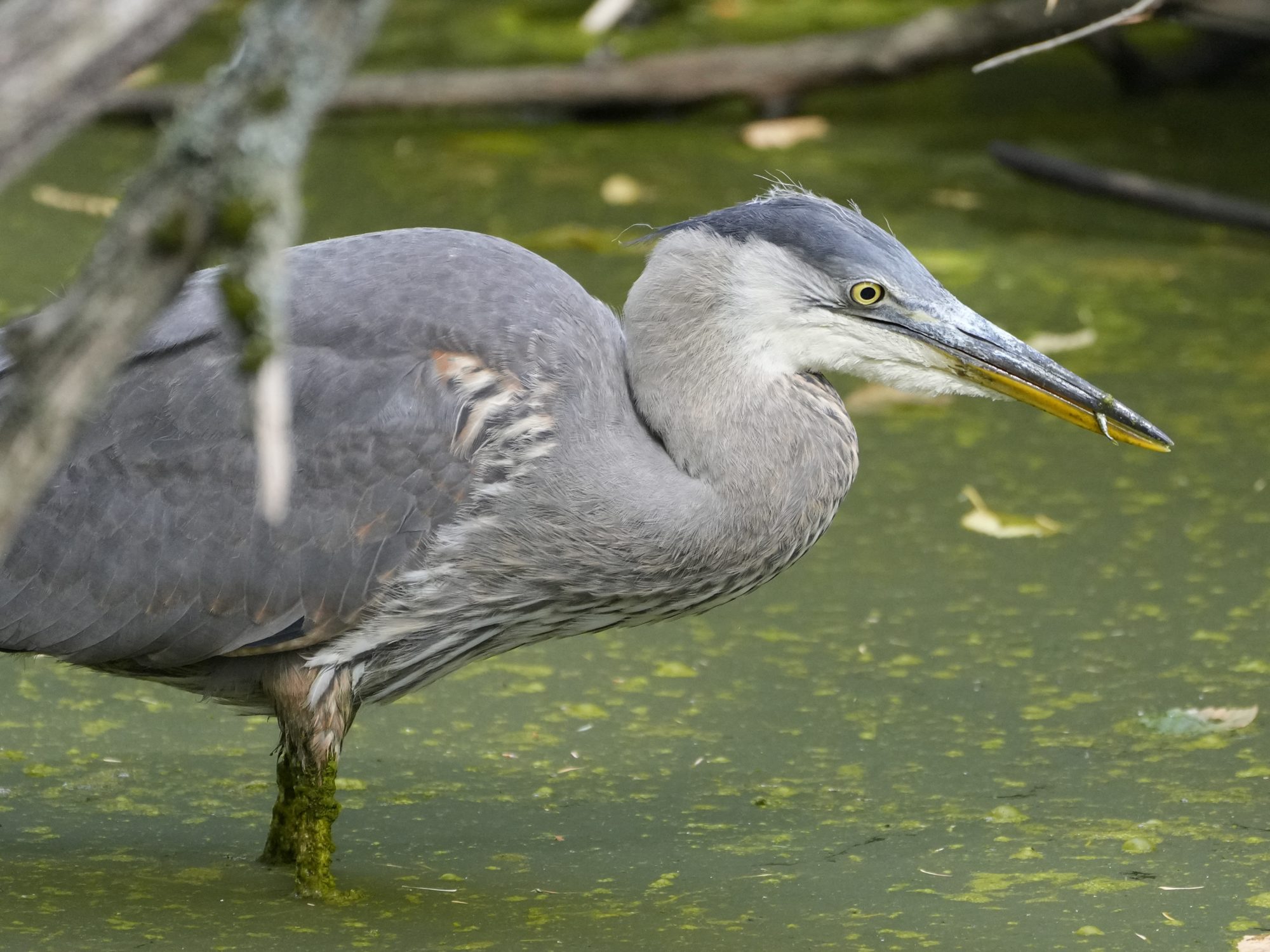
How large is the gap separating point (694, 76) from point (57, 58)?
630 centimetres

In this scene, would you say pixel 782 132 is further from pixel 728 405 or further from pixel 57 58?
pixel 57 58

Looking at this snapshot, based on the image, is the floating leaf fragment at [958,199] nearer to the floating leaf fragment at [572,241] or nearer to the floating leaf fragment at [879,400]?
the floating leaf fragment at [572,241]

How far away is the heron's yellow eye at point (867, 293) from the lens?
293 cm

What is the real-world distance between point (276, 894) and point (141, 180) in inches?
79.3

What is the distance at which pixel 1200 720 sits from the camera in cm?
348

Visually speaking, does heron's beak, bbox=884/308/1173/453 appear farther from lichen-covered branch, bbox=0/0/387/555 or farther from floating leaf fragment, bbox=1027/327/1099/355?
floating leaf fragment, bbox=1027/327/1099/355

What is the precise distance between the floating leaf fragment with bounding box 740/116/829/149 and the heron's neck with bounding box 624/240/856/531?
4365mm

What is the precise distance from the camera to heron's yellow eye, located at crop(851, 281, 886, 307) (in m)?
2.93

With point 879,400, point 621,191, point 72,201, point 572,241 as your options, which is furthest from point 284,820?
point 72,201

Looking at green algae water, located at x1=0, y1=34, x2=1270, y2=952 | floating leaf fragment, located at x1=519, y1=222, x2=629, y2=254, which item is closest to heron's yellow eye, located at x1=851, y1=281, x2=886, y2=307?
green algae water, located at x1=0, y1=34, x2=1270, y2=952

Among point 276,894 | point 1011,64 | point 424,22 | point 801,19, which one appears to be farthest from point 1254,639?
point 424,22

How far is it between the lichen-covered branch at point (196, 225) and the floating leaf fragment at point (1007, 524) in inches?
129

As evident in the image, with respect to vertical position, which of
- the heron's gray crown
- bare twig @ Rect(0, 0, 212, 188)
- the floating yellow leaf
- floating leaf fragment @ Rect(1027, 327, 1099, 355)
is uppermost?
bare twig @ Rect(0, 0, 212, 188)

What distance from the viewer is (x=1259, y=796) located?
3205 mm
